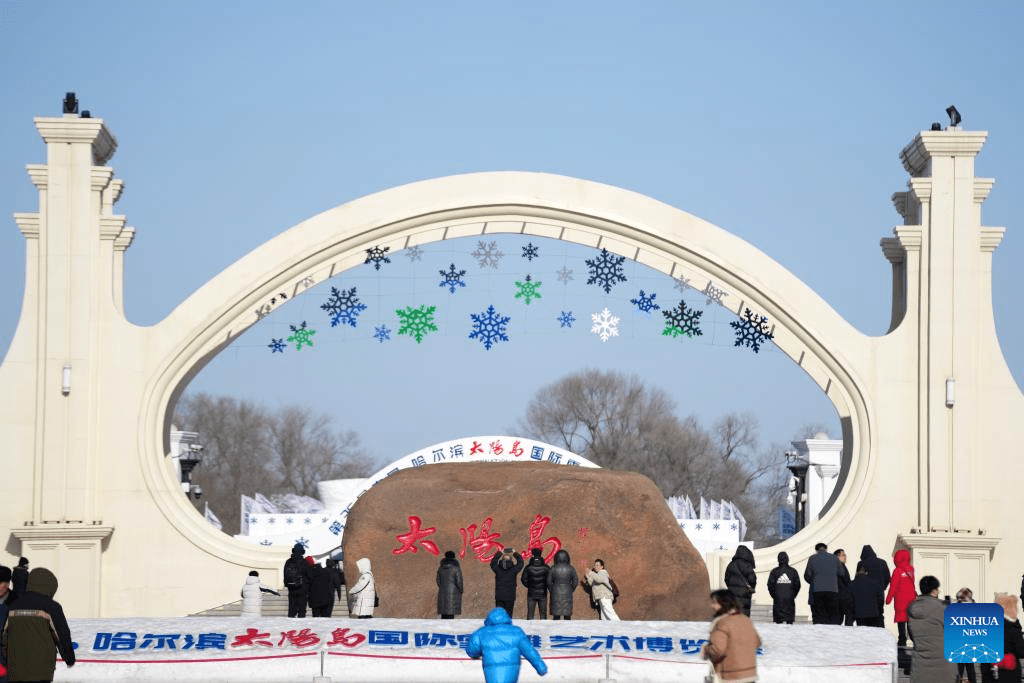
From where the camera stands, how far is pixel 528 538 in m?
23.8

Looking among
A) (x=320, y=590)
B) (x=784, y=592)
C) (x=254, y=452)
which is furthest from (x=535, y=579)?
(x=254, y=452)

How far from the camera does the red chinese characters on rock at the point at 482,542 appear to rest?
23.7 m

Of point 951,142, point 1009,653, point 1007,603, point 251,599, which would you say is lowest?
point 251,599

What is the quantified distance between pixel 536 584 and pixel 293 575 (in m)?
3.23

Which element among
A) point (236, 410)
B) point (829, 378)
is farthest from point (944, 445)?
point (236, 410)

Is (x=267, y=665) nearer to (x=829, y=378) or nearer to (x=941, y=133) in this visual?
(x=829, y=378)

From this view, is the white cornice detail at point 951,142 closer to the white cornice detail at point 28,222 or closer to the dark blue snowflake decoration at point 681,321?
the dark blue snowflake decoration at point 681,321

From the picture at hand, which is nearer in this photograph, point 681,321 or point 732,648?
point 732,648

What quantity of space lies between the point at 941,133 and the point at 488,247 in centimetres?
704

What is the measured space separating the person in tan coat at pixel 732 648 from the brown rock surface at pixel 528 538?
10846 millimetres

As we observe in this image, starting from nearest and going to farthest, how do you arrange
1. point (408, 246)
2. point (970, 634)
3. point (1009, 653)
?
point (970, 634)
point (1009, 653)
point (408, 246)

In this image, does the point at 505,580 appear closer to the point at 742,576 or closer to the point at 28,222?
the point at 742,576

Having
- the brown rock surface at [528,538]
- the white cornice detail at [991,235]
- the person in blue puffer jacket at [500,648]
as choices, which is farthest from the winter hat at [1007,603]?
the white cornice detail at [991,235]

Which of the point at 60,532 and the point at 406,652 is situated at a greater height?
the point at 60,532
